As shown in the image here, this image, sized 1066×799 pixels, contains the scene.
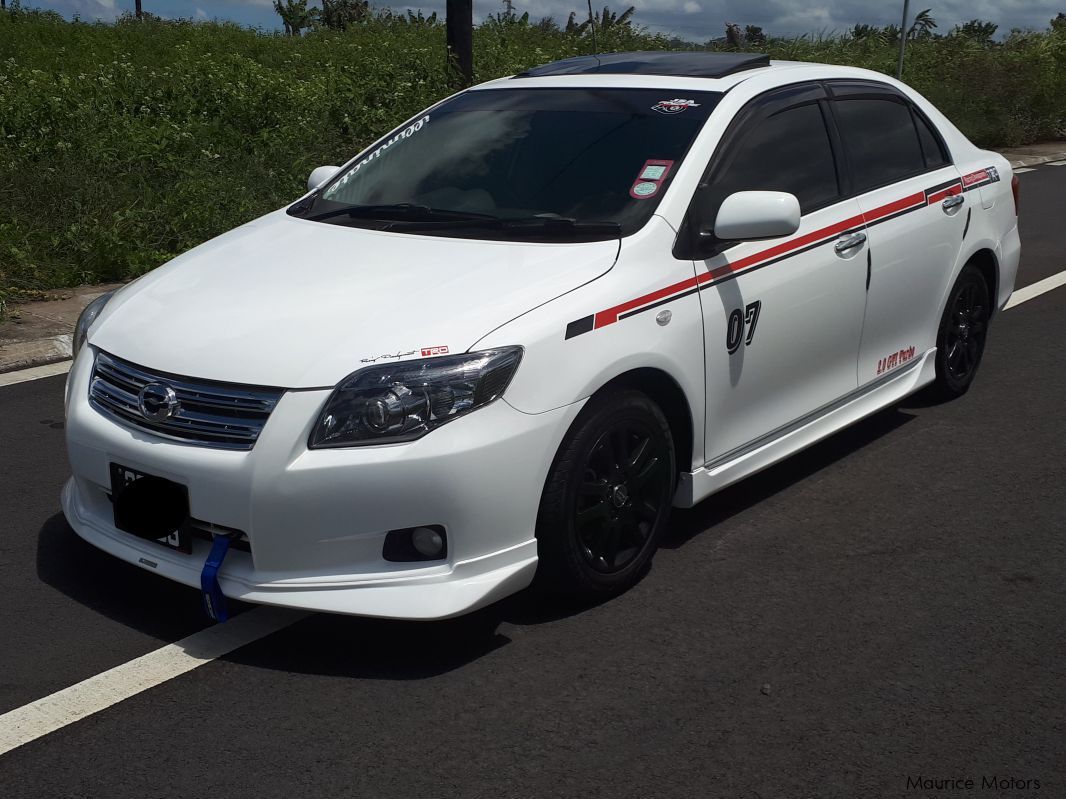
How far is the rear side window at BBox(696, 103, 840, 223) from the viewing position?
448 centimetres

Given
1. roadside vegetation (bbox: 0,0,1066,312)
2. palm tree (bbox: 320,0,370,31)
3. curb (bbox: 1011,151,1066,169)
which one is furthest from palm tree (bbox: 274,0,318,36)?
curb (bbox: 1011,151,1066,169)

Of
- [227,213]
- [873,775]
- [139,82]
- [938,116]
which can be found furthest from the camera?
[139,82]

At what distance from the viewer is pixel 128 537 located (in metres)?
3.81

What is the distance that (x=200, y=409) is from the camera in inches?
140

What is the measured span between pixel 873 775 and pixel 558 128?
268 centimetres

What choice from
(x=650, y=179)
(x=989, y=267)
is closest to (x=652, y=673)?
(x=650, y=179)

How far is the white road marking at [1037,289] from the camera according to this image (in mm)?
8625

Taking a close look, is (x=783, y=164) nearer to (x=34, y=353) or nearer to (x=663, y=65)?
(x=663, y=65)

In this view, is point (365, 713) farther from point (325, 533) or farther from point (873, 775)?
point (873, 775)

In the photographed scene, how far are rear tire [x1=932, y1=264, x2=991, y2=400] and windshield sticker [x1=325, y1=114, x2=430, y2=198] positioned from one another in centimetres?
255

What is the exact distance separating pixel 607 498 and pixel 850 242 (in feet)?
5.46

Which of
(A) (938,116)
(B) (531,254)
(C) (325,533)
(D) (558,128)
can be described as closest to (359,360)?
(C) (325,533)

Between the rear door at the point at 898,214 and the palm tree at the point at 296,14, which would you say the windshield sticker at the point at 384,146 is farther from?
the palm tree at the point at 296,14

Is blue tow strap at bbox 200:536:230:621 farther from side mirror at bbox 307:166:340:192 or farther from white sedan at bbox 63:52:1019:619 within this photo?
side mirror at bbox 307:166:340:192
